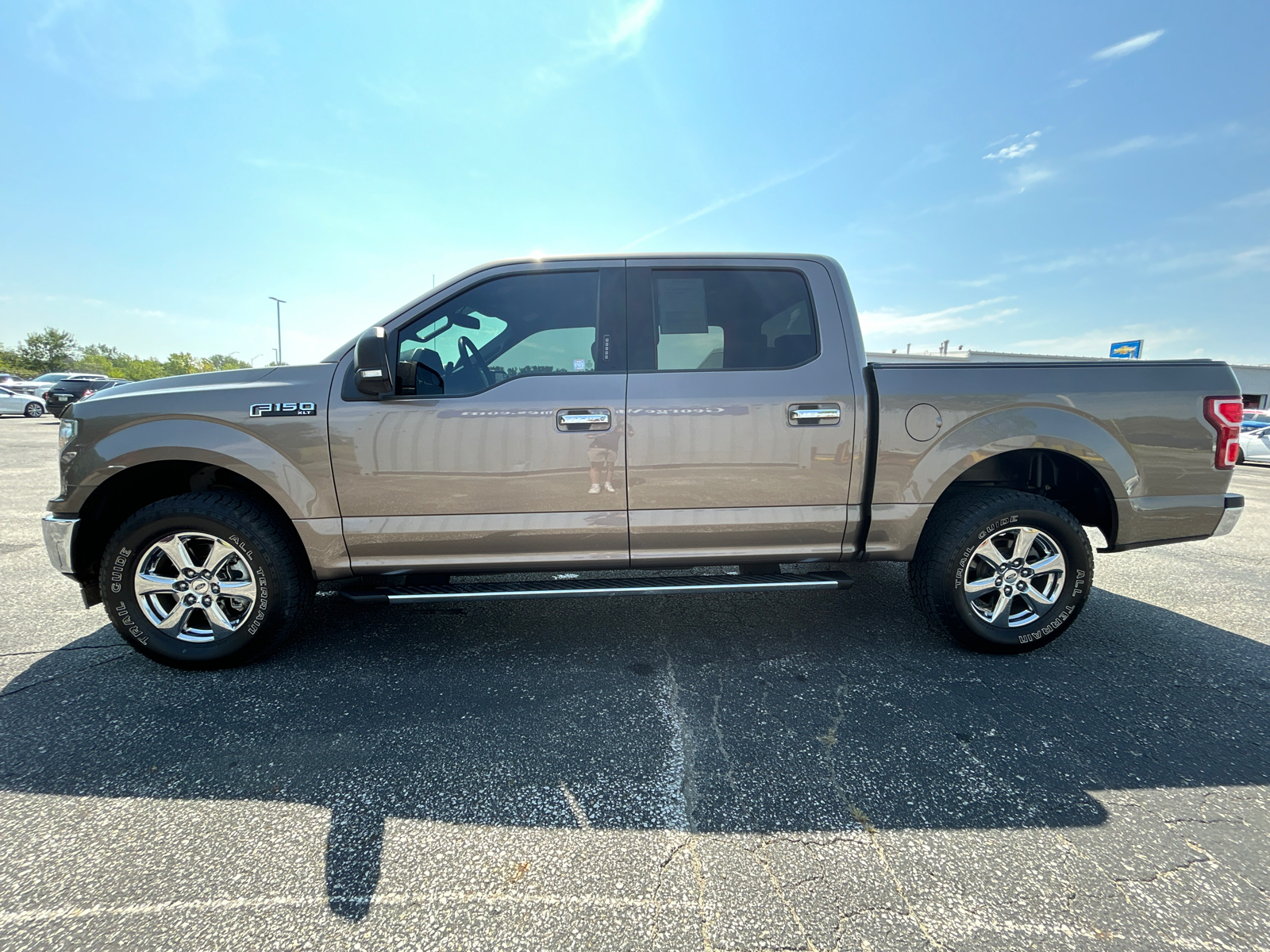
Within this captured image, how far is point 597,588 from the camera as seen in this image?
9.36 ft

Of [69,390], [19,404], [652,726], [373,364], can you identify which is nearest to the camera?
[652,726]

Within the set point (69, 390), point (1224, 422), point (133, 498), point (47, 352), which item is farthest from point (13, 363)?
point (1224, 422)

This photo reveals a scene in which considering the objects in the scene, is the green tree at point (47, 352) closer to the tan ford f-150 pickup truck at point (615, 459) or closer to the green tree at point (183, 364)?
the green tree at point (183, 364)

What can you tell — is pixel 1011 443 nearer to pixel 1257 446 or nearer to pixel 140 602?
pixel 140 602

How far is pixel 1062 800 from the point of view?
195 centimetres

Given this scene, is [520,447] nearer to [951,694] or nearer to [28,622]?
[951,694]

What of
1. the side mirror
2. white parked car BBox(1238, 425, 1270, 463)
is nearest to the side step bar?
the side mirror

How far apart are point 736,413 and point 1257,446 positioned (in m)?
21.0

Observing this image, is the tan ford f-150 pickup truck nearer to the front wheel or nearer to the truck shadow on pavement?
the front wheel

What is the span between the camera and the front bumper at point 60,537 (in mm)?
2736

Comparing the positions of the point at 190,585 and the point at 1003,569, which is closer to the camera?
the point at 190,585

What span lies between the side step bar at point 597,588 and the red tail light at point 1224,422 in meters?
1.98

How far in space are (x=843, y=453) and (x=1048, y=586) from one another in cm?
131

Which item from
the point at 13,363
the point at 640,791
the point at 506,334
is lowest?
the point at 640,791
